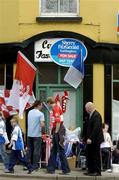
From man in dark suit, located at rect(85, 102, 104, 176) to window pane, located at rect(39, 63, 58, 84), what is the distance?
3171mm

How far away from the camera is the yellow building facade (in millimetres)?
18625

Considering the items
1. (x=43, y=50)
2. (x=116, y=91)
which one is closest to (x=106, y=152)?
(x=116, y=91)

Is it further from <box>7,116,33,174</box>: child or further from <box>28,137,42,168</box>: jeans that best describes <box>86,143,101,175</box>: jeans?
<box>7,116,33,174</box>: child

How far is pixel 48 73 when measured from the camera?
1883 centimetres

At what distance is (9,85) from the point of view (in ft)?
62.2

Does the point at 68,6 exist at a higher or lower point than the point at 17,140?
higher

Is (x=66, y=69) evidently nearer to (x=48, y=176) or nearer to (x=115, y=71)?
(x=115, y=71)

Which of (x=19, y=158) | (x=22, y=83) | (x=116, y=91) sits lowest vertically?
(x=19, y=158)

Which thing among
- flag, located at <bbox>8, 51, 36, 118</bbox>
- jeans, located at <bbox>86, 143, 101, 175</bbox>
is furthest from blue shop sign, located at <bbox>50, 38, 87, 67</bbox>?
jeans, located at <bbox>86, 143, 101, 175</bbox>

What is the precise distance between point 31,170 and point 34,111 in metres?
1.62

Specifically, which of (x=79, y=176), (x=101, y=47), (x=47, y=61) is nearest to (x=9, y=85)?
(x=47, y=61)

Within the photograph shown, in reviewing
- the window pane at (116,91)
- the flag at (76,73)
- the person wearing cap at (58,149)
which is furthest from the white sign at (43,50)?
the person wearing cap at (58,149)

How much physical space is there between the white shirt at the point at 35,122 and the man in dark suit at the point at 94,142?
4.74 ft

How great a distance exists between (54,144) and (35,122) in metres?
0.86
